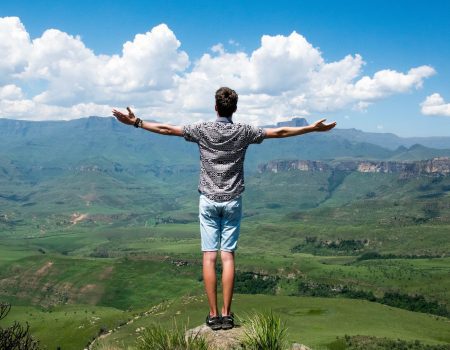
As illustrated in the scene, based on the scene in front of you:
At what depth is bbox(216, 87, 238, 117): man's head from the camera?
11.2m

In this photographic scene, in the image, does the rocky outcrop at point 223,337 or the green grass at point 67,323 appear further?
the green grass at point 67,323

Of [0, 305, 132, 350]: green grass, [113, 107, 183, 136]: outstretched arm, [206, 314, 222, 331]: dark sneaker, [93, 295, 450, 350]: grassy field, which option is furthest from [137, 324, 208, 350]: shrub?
[0, 305, 132, 350]: green grass

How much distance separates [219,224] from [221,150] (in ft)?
5.85

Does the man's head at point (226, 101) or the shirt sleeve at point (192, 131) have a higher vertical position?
the man's head at point (226, 101)

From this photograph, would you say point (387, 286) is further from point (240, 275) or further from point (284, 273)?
point (240, 275)

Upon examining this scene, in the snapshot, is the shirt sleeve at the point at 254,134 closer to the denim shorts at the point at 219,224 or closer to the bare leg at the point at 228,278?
the denim shorts at the point at 219,224

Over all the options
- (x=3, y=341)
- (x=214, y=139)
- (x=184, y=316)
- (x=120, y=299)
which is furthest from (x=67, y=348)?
(x=214, y=139)

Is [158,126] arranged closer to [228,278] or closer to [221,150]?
[221,150]

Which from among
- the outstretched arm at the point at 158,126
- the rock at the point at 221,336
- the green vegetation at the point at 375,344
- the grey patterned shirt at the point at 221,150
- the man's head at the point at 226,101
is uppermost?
the man's head at the point at 226,101

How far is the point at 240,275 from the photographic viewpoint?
188 metres

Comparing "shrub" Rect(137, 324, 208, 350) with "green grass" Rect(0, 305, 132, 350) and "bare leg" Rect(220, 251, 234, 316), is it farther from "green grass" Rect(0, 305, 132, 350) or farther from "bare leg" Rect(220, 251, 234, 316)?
"green grass" Rect(0, 305, 132, 350)

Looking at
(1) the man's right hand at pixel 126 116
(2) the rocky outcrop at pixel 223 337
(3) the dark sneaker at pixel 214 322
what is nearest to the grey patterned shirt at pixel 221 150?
(1) the man's right hand at pixel 126 116

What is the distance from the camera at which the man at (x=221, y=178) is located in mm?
A: 11391

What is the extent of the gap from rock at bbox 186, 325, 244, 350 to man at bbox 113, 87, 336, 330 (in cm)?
15
